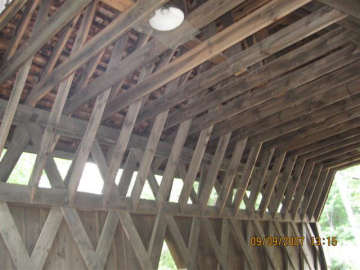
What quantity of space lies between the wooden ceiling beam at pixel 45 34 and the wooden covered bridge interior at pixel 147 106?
1 cm

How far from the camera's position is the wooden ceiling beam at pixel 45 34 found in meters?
2.42

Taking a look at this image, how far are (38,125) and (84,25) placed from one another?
5.10ft

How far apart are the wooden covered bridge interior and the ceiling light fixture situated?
107mm

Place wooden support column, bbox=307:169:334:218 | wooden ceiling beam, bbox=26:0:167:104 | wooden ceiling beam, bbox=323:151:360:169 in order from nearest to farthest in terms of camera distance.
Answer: wooden ceiling beam, bbox=26:0:167:104 < wooden ceiling beam, bbox=323:151:360:169 < wooden support column, bbox=307:169:334:218

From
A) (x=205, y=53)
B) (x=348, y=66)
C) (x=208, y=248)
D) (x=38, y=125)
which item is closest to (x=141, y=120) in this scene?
(x=38, y=125)

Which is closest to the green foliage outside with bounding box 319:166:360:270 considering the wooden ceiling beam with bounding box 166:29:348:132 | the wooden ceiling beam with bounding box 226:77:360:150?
the wooden ceiling beam with bounding box 226:77:360:150

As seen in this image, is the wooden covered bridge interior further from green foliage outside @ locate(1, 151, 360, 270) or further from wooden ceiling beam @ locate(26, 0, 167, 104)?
green foliage outside @ locate(1, 151, 360, 270)

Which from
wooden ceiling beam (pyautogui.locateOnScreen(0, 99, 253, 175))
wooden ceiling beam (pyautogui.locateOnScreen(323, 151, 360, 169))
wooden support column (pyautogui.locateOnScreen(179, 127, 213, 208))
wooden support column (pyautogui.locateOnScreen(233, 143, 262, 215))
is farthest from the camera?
wooden ceiling beam (pyautogui.locateOnScreen(323, 151, 360, 169))

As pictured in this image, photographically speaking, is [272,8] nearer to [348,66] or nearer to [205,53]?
[205,53]

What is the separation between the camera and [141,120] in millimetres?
4945

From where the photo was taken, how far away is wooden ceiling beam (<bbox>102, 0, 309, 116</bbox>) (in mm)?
2902

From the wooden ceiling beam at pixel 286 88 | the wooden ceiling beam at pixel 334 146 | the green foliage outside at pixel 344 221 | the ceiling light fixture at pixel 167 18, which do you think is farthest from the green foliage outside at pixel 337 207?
the ceiling light fixture at pixel 167 18

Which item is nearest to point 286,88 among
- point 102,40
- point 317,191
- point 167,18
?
point 167,18

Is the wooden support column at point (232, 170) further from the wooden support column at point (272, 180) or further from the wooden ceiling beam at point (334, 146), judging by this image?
the wooden ceiling beam at point (334, 146)
